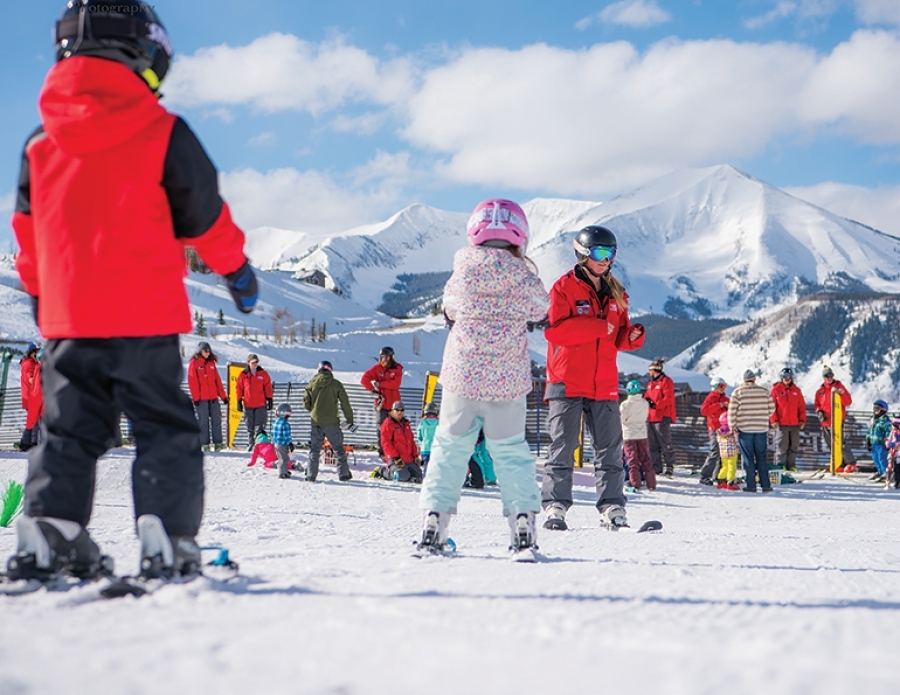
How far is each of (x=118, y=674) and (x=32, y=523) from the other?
3.11 feet

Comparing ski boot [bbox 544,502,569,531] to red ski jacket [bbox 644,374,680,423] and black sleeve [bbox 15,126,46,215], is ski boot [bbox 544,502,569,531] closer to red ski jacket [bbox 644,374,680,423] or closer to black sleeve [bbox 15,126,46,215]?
black sleeve [bbox 15,126,46,215]

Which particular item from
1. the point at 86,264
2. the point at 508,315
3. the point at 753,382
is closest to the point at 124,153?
the point at 86,264

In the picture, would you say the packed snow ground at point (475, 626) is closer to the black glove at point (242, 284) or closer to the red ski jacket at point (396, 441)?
the black glove at point (242, 284)

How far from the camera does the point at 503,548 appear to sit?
11.6 ft

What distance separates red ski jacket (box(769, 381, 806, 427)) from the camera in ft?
41.0

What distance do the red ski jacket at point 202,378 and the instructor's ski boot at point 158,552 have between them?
32.6 ft

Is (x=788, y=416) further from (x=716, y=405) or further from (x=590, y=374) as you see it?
(x=590, y=374)

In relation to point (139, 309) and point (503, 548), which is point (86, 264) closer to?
point (139, 309)

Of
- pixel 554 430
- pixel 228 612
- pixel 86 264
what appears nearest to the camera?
pixel 228 612

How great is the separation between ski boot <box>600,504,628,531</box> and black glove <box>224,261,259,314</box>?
118 inches

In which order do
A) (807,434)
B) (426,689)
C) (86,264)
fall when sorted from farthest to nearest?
(807,434) → (86,264) → (426,689)

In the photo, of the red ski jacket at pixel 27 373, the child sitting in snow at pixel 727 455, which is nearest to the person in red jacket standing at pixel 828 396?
the child sitting in snow at pixel 727 455

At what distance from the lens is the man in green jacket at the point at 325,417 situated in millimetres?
9758

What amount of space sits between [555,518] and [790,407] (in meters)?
9.15
